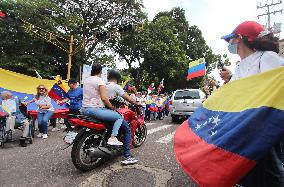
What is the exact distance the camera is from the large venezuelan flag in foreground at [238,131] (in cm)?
224

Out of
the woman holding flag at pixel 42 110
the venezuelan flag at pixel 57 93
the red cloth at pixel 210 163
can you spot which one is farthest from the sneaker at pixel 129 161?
the venezuelan flag at pixel 57 93

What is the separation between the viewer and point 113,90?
5.58m

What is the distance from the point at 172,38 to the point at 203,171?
131 feet

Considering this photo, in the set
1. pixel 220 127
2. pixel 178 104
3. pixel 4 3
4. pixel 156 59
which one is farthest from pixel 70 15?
pixel 220 127

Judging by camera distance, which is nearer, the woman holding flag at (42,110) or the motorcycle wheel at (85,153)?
the motorcycle wheel at (85,153)

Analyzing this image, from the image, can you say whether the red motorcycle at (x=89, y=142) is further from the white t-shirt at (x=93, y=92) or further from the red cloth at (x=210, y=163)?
the red cloth at (x=210, y=163)

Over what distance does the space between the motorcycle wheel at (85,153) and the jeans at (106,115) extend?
33 cm

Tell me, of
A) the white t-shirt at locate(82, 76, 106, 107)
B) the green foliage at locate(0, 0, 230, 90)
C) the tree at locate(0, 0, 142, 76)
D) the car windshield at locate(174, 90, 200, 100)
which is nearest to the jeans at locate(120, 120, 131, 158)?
the white t-shirt at locate(82, 76, 106, 107)

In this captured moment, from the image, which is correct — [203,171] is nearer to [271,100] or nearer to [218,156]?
[218,156]

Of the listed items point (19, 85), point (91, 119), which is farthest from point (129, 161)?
point (19, 85)

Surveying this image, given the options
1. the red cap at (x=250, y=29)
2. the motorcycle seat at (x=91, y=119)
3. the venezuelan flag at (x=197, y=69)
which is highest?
the venezuelan flag at (x=197, y=69)

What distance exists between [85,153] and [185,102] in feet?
33.5

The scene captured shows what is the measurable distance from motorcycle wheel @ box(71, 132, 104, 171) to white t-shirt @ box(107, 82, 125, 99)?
835mm

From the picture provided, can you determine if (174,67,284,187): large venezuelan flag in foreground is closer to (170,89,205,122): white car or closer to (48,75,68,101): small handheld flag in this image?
(48,75,68,101): small handheld flag
